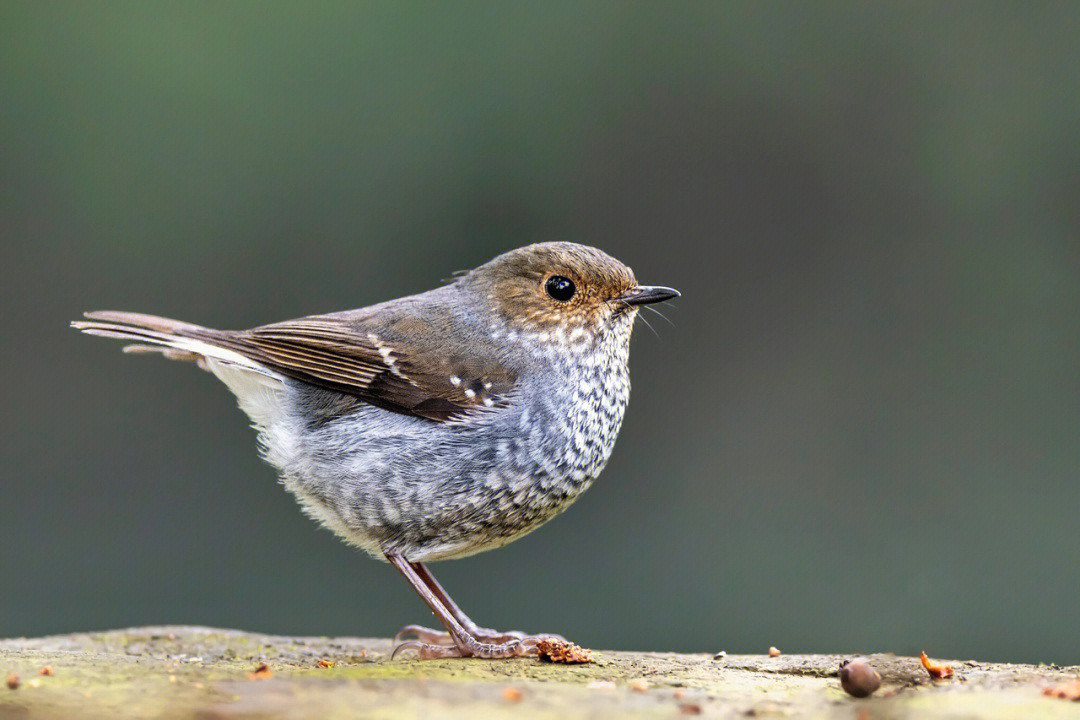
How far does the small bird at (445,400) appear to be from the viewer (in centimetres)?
382

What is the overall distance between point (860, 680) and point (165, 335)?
2.71 m

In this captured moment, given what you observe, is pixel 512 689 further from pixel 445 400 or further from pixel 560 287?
pixel 560 287

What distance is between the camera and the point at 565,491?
3.89 metres

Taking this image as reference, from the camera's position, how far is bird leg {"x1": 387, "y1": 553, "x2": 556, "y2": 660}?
3.71m

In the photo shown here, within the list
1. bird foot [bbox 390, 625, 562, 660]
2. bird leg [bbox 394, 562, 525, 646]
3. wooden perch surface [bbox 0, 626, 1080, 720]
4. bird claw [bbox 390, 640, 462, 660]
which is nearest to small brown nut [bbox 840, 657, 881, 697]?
wooden perch surface [bbox 0, 626, 1080, 720]

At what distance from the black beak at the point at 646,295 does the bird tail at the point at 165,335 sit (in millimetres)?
1368

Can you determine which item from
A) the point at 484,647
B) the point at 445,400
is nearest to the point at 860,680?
the point at 484,647

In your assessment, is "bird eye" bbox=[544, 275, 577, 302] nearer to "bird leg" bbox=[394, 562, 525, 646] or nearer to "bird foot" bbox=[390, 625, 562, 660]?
"bird leg" bbox=[394, 562, 525, 646]

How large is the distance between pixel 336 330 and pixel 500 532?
1011 millimetres

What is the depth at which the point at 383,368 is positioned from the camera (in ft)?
13.2

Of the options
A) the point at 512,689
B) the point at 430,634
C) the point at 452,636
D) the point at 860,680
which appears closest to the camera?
the point at 512,689

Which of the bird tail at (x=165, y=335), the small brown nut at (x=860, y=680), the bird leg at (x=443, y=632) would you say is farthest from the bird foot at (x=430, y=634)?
the small brown nut at (x=860, y=680)

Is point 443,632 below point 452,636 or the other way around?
below

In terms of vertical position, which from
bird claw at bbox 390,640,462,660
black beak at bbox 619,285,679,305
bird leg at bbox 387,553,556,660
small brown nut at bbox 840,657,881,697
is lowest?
bird claw at bbox 390,640,462,660
